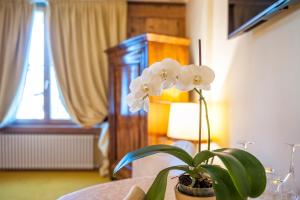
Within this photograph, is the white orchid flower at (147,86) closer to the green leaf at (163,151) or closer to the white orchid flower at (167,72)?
the white orchid flower at (167,72)

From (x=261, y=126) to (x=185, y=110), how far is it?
2.22 feet

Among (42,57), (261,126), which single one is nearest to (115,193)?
(261,126)

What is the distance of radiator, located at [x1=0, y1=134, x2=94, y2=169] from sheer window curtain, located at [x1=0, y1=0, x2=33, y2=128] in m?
0.31

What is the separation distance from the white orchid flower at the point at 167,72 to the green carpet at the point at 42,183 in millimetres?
2555

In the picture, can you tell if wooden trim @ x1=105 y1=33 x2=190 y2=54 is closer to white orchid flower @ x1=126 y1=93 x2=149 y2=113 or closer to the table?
the table

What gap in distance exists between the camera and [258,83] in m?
1.64

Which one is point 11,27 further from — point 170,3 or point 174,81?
point 174,81

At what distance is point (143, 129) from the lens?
2.72m

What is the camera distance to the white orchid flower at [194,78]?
831mm

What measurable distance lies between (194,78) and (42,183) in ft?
10.0

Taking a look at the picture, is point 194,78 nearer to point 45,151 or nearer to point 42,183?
point 42,183

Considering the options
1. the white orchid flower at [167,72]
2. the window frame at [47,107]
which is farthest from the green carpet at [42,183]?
the white orchid flower at [167,72]

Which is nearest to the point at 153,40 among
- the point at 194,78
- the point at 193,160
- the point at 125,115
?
the point at 125,115

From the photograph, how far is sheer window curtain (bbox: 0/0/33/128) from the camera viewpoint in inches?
142
